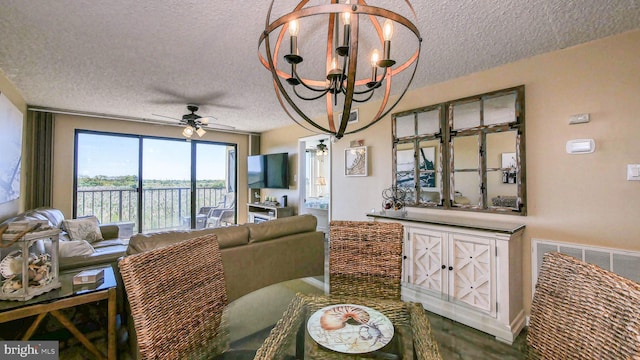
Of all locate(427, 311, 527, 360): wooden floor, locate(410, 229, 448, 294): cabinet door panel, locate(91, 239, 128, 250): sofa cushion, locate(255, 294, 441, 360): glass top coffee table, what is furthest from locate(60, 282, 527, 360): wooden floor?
locate(91, 239, 128, 250): sofa cushion

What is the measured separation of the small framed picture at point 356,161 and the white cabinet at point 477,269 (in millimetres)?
1348

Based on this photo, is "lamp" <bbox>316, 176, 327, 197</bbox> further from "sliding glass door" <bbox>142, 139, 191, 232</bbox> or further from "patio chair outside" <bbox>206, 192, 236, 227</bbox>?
"sliding glass door" <bbox>142, 139, 191, 232</bbox>

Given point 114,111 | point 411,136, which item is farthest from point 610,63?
point 114,111

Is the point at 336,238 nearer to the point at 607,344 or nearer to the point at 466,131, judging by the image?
the point at 607,344

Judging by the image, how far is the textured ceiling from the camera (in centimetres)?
171

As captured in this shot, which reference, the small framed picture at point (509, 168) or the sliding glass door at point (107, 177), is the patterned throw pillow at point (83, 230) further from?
the small framed picture at point (509, 168)

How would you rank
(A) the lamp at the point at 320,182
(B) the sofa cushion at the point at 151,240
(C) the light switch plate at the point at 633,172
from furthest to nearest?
(A) the lamp at the point at 320,182
(C) the light switch plate at the point at 633,172
(B) the sofa cushion at the point at 151,240

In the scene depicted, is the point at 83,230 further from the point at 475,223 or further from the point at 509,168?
the point at 509,168

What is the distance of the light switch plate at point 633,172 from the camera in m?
1.94

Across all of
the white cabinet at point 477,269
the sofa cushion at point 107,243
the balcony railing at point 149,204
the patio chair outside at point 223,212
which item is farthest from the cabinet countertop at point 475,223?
the balcony railing at point 149,204

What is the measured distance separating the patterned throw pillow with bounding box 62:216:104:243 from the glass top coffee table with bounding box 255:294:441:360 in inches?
144

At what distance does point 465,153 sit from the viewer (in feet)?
9.23

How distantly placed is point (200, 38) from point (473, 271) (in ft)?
9.87

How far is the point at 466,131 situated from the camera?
2805mm
